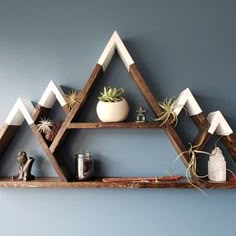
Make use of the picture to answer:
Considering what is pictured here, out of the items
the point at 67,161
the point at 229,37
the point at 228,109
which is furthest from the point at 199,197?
the point at 229,37

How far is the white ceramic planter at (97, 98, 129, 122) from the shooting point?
4.80 ft

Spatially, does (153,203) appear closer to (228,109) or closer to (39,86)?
(228,109)

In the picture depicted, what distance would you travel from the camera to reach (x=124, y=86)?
1.61 metres

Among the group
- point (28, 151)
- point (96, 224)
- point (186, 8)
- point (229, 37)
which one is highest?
point (186, 8)

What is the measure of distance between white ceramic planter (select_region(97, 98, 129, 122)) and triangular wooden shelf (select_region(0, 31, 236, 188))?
0.11 feet

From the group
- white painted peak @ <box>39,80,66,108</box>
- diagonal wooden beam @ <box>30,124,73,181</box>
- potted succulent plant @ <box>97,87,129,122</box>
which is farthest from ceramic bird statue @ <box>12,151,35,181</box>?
potted succulent plant @ <box>97,87,129,122</box>

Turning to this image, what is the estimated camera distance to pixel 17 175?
1623 mm

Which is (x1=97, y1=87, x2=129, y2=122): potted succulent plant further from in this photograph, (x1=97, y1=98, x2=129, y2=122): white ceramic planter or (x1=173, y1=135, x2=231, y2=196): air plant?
(x1=173, y1=135, x2=231, y2=196): air plant

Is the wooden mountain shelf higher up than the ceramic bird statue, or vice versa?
the wooden mountain shelf

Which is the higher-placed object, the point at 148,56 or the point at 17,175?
the point at 148,56

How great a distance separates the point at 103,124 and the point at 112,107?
0.30 feet

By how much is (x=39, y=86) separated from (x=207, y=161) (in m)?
0.97

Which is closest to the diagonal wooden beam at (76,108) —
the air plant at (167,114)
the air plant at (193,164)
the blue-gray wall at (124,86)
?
the blue-gray wall at (124,86)

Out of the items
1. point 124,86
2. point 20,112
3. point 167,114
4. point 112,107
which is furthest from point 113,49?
point 20,112
